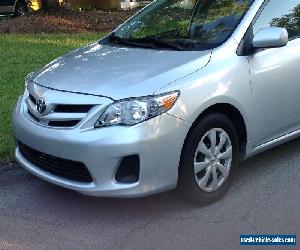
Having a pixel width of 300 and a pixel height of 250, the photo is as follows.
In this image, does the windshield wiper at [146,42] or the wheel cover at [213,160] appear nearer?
the wheel cover at [213,160]

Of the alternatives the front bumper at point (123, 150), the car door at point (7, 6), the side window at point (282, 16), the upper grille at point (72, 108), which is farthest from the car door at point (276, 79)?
the car door at point (7, 6)

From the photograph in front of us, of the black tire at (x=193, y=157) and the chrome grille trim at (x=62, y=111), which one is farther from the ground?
the chrome grille trim at (x=62, y=111)

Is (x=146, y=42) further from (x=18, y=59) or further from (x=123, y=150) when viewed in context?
(x=18, y=59)

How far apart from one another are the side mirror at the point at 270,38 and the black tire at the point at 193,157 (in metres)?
0.63

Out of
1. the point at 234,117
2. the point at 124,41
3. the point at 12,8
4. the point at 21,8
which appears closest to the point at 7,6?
the point at 12,8

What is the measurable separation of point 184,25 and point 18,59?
16.3 ft

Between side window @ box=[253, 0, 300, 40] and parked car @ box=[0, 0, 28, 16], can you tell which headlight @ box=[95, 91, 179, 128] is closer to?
side window @ box=[253, 0, 300, 40]

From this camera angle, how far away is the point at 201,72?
12.6ft

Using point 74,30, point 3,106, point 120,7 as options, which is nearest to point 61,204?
point 3,106

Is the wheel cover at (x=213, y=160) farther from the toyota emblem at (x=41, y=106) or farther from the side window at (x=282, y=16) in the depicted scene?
the toyota emblem at (x=41, y=106)

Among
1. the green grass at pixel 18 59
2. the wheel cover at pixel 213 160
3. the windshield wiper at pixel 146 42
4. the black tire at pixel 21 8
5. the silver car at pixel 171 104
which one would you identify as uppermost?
the windshield wiper at pixel 146 42

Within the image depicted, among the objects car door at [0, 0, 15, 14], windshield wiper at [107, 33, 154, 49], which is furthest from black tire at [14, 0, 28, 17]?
windshield wiper at [107, 33, 154, 49]

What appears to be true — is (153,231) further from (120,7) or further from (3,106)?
(120,7)

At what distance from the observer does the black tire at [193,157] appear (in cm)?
375
